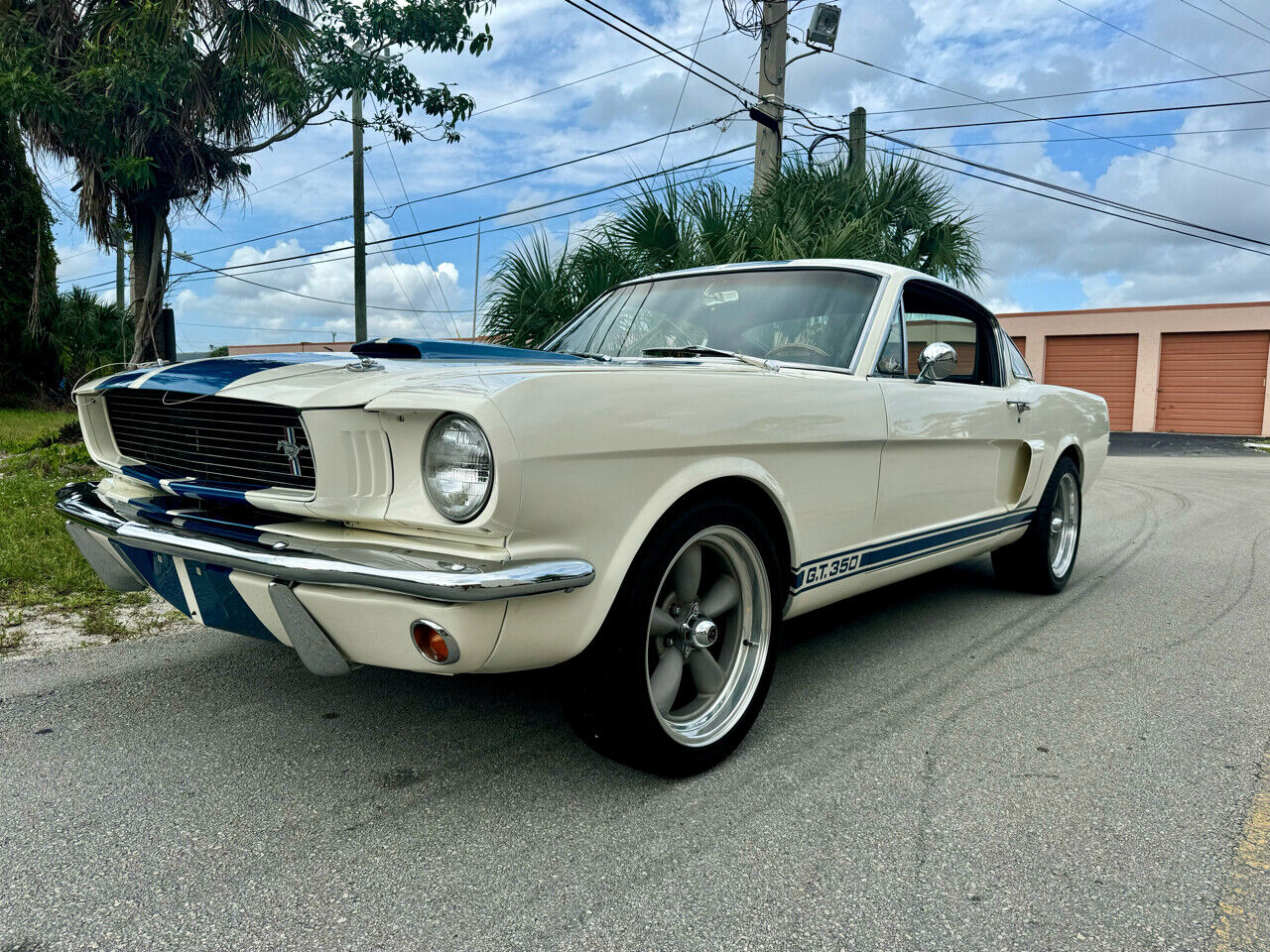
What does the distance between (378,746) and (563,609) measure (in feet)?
3.10

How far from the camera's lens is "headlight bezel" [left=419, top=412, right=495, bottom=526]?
6.34 ft

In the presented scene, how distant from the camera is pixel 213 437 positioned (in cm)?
243

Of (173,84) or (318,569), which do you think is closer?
(318,569)

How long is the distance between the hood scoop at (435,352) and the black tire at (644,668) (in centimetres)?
66

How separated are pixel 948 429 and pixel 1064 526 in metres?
1.94

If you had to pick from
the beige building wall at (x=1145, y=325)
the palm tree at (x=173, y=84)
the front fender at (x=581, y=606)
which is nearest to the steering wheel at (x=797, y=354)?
the front fender at (x=581, y=606)

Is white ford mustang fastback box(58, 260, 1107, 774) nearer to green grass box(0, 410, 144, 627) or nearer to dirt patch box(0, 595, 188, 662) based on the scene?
dirt patch box(0, 595, 188, 662)

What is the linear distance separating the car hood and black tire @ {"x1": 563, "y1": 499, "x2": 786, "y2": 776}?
0.45 m

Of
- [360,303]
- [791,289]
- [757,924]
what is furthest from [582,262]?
[360,303]

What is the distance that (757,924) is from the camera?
1864 mm

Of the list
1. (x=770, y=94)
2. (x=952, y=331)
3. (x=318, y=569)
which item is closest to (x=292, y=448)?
(x=318, y=569)

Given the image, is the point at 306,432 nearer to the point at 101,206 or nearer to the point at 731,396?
the point at 731,396

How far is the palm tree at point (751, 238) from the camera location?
29.4 ft

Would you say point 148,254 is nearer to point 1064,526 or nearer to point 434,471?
point 1064,526
